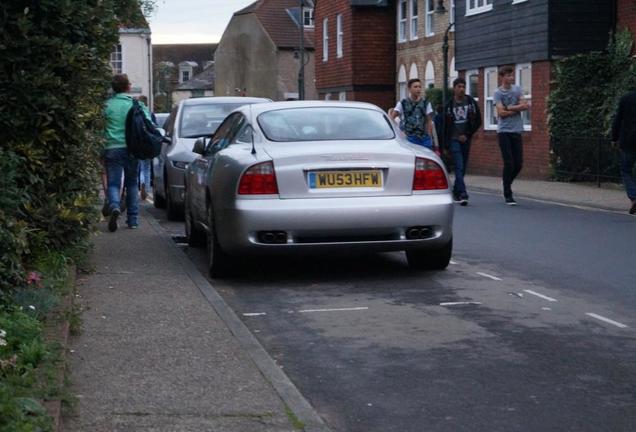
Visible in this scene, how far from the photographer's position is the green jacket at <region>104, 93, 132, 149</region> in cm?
1365

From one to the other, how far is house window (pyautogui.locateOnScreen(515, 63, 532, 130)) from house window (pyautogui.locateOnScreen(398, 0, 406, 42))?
14.2 meters

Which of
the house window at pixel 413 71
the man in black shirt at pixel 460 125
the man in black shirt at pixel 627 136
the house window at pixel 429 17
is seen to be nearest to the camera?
the man in black shirt at pixel 627 136

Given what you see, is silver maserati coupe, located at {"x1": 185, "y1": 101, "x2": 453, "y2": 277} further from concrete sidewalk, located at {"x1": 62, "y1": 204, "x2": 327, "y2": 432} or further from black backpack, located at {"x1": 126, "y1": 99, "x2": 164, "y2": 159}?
black backpack, located at {"x1": 126, "y1": 99, "x2": 164, "y2": 159}

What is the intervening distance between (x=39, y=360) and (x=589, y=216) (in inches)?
464

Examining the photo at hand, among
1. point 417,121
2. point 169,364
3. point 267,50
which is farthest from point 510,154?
point 267,50

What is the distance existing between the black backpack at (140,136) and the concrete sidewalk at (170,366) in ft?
12.1

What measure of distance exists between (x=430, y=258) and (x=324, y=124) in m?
1.46

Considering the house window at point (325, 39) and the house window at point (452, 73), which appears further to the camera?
the house window at point (325, 39)

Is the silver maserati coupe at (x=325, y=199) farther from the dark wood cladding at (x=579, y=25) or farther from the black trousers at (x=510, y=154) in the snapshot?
the dark wood cladding at (x=579, y=25)

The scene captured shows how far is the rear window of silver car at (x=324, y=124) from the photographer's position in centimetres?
1043

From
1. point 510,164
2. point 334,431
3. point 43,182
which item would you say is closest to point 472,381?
point 334,431

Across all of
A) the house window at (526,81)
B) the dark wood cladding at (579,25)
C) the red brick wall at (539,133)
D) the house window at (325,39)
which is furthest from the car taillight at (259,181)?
the house window at (325,39)

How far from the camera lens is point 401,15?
44594 mm

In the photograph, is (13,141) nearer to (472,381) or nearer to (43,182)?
(43,182)
